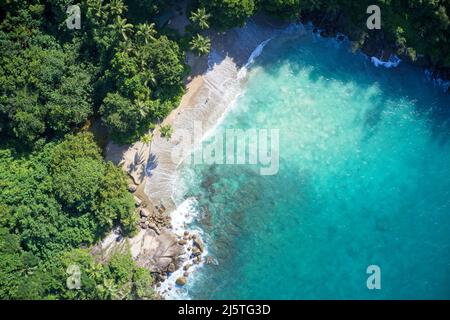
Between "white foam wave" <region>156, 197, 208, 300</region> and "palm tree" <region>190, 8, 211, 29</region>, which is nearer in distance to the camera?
"palm tree" <region>190, 8, 211, 29</region>

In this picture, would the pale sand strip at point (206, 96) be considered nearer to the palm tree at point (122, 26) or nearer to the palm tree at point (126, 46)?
the palm tree at point (126, 46)

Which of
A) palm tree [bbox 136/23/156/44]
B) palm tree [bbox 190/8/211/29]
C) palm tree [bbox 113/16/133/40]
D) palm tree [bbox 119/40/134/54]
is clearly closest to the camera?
palm tree [bbox 113/16/133/40]

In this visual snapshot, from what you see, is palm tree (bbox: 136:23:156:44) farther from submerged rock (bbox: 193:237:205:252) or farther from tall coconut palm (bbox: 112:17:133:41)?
submerged rock (bbox: 193:237:205:252)

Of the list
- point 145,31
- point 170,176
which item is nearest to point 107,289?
point 170,176

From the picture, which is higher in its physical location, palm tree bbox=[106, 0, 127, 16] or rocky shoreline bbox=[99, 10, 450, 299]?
palm tree bbox=[106, 0, 127, 16]

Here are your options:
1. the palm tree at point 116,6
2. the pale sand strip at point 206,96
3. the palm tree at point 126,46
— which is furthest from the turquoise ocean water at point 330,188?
the palm tree at point 116,6

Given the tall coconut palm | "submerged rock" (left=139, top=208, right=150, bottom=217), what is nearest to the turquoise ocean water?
"submerged rock" (left=139, top=208, right=150, bottom=217)

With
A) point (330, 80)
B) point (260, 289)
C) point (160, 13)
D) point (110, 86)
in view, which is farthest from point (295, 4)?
point (260, 289)

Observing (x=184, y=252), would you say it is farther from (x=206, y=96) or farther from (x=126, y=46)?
(x=126, y=46)
